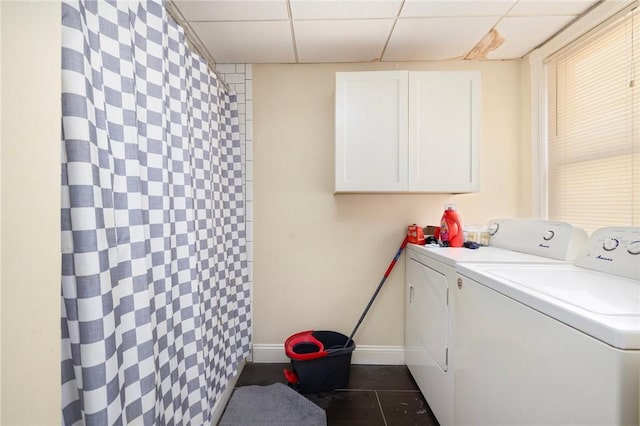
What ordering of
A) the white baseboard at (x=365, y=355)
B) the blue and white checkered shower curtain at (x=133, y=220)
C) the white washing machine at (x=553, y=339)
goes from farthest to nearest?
the white baseboard at (x=365, y=355) → the blue and white checkered shower curtain at (x=133, y=220) → the white washing machine at (x=553, y=339)

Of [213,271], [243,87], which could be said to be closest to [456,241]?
[213,271]

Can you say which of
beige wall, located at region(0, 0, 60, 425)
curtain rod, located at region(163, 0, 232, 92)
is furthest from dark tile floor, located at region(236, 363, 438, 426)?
curtain rod, located at region(163, 0, 232, 92)

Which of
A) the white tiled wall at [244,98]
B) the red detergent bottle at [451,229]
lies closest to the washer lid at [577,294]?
the red detergent bottle at [451,229]

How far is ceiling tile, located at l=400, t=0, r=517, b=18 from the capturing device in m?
1.37

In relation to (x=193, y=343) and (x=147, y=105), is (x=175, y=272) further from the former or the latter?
(x=147, y=105)

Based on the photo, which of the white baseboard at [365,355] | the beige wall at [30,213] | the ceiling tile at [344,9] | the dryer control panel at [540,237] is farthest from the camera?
the white baseboard at [365,355]

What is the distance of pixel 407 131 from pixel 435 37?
0.65 meters

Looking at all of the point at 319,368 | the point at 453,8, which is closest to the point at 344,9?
the point at 453,8

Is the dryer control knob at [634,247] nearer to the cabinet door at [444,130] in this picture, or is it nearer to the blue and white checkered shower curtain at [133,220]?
the cabinet door at [444,130]

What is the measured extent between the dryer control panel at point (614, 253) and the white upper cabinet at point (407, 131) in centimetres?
66

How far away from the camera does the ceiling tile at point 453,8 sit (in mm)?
1373

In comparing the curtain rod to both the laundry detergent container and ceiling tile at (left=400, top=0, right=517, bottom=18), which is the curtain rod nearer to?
ceiling tile at (left=400, top=0, right=517, bottom=18)

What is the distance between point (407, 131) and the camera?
5.34ft

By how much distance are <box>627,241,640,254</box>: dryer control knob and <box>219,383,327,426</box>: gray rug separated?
61.8 inches
